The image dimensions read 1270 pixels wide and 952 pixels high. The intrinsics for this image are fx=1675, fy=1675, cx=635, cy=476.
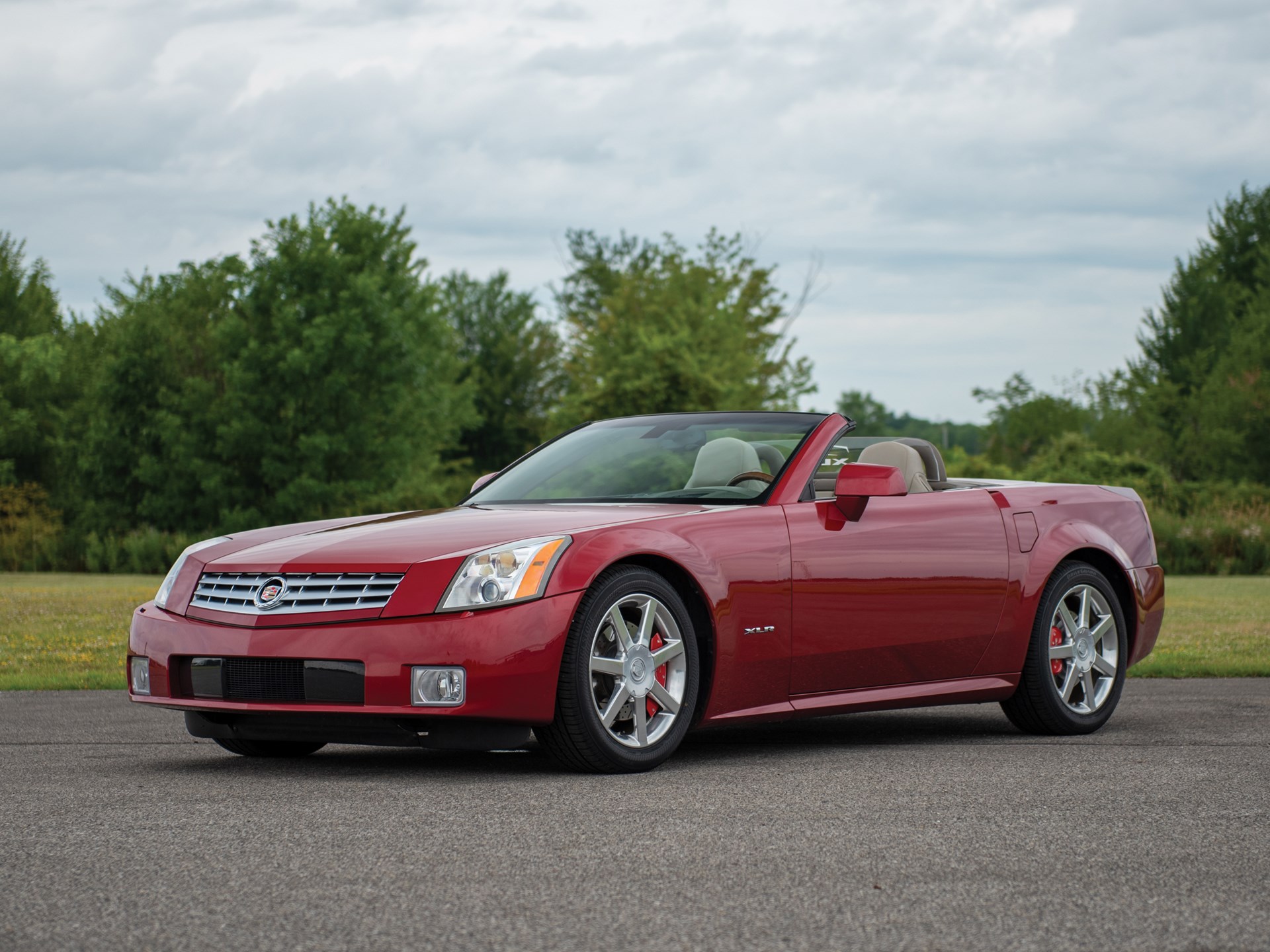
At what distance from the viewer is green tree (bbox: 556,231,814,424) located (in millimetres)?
47094

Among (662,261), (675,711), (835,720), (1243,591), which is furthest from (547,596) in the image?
(662,261)

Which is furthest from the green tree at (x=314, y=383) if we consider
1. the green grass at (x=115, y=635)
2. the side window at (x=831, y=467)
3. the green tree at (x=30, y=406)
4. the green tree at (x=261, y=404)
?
the side window at (x=831, y=467)

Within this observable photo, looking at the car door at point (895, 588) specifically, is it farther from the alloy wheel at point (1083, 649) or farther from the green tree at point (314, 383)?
the green tree at point (314, 383)

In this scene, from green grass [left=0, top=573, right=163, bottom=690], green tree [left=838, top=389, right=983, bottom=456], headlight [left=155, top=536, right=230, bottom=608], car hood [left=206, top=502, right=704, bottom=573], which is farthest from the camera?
green tree [left=838, top=389, right=983, bottom=456]

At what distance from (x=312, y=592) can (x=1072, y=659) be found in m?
3.78

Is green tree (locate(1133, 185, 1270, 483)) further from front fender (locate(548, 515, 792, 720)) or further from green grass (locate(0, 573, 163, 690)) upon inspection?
front fender (locate(548, 515, 792, 720))

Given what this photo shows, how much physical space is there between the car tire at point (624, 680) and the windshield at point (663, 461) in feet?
2.45

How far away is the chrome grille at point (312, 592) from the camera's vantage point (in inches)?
231

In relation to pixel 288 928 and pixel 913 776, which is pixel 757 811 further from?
pixel 288 928

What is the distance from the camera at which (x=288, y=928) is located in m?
3.65

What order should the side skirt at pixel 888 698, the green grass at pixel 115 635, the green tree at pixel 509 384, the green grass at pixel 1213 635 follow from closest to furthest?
1. the side skirt at pixel 888 698
2. the green grass at pixel 115 635
3. the green grass at pixel 1213 635
4. the green tree at pixel 509 384

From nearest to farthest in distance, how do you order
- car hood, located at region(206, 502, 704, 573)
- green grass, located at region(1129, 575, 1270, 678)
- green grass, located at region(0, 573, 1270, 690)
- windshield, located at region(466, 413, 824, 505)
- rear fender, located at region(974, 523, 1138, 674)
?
car hood, located at region(206, 502, 704, 573) → windshield, located at region(466, 413, 824, 505) → rear fender, located at region(974, 523, 1138, 674) → green grass, located at region(0, 573, 1270, 690) → green grass, located at region(1129, 575, 1270, 678)

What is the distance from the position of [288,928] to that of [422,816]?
1.46 m

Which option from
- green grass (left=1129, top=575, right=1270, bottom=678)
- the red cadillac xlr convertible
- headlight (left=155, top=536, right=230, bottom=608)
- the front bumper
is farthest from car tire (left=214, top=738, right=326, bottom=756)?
green grass (left=1129, top=575, right=1270, bottom=678)
